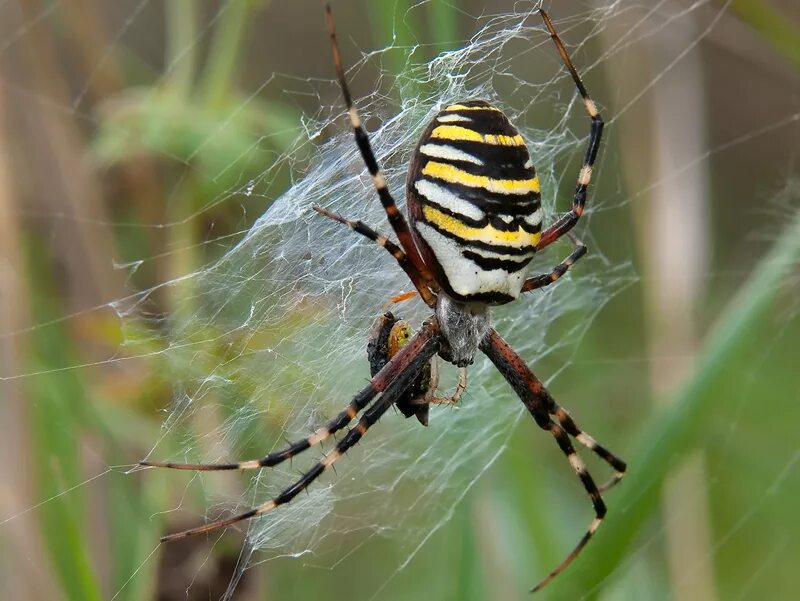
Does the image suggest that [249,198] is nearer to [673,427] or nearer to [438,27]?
[438,27]

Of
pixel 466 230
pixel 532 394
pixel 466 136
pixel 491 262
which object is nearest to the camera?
pixel 466 136

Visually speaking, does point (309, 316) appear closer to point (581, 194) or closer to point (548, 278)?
point (548, 278)

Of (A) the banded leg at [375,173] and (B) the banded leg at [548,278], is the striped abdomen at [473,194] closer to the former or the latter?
(A) the banded leg at [375,173]

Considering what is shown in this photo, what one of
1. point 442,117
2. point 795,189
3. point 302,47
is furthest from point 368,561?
point 302,47

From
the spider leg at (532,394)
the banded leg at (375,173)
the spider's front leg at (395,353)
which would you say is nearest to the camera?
the banded leg at (375,173)

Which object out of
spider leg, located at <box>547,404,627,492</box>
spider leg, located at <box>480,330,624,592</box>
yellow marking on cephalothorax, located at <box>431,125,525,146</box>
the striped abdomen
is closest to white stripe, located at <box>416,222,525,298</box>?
the striped abdomen

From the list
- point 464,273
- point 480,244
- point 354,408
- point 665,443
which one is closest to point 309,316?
point 354,408

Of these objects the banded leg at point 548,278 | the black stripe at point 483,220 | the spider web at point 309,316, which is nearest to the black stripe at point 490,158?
the black stripe at point 483,220
